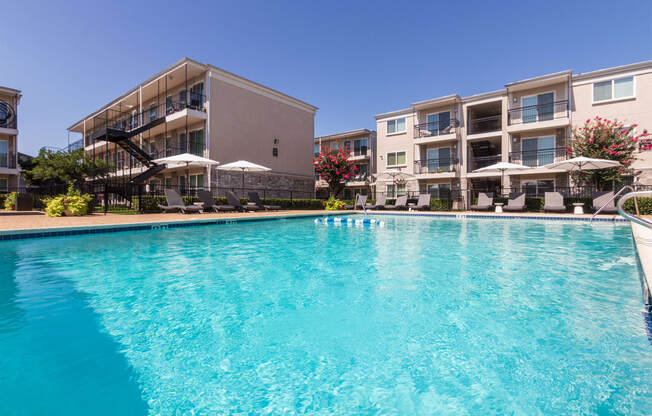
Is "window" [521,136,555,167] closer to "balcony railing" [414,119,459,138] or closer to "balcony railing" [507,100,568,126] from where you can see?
"balcony railing" [507,100,568,126]

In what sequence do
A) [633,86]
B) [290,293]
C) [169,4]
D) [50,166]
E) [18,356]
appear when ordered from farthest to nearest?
[50,166] < [633,86] < [169,4] < [290,293] < [18,356]

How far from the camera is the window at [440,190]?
21.1m

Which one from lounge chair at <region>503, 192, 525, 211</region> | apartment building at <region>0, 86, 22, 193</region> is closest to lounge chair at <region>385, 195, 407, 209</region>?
lounge chair at <region>503, 192, 525, 211</region>

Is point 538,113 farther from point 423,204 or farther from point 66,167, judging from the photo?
point 66,167

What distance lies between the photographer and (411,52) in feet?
64.0

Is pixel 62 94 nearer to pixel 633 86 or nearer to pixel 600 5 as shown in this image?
pixel 600 5

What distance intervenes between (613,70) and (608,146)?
4555 millimetres

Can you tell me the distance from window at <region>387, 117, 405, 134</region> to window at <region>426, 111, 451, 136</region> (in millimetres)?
2069

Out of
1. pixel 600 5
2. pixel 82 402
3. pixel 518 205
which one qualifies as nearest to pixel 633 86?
pixel 600 5

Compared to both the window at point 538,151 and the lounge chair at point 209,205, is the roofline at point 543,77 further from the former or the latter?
the lounge chair at point 209,205

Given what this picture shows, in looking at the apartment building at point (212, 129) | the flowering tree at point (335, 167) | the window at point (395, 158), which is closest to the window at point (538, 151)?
the window at point (395, 158)

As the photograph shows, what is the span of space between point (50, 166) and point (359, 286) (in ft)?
86.2

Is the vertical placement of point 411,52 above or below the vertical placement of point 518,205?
above

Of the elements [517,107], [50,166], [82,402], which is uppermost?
[517,107]
